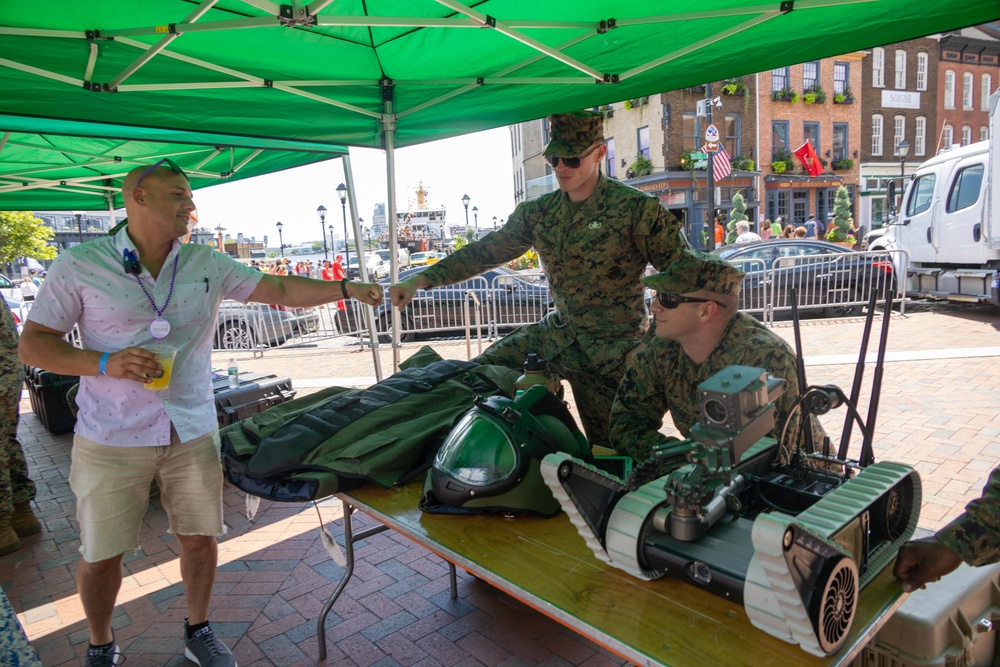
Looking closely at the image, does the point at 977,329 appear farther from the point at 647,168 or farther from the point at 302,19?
the point at 647,168

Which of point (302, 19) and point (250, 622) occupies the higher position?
point (302, 19)

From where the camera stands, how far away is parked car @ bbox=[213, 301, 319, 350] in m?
11.6

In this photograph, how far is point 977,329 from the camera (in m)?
9.77

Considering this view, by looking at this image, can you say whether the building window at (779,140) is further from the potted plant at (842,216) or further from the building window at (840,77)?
the building window at (840,77)

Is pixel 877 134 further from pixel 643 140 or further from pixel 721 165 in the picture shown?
pixel 721 165

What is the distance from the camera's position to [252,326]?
1192 centimetres

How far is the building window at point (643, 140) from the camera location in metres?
30.0

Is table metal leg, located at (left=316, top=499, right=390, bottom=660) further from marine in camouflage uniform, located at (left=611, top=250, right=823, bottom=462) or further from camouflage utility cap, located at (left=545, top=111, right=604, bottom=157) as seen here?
camouflage utility cap, located at (left=545, top=111, right=604, bottom=157)

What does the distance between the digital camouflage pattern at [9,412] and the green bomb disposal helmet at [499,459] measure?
3.58m

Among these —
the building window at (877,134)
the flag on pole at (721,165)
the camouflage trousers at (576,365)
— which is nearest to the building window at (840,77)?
the building window at (877,134)

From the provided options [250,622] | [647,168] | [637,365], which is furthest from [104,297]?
[647,168]

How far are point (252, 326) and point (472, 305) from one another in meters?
4.24

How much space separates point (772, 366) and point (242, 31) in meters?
2.80

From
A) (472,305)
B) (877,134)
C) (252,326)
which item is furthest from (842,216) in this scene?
(252,326)
